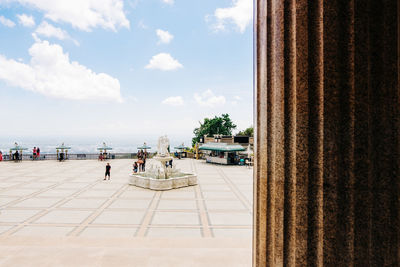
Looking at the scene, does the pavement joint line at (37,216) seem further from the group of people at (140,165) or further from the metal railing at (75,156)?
the metal railing at (75,156)

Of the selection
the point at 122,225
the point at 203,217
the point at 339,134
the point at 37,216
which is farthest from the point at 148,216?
the point at 339,134

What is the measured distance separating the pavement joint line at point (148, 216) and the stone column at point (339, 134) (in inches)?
251

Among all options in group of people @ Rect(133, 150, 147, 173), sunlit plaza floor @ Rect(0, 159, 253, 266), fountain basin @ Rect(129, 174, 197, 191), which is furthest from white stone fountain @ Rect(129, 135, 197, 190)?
group of people @ Rect(133, 150, 147, 173)

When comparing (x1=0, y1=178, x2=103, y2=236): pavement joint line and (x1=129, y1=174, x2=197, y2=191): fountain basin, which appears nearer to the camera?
(x1=0, y1=178, x2=103, y2=236): pavement joint line

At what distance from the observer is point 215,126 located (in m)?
64.8

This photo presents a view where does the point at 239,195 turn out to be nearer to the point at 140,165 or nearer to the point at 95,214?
the point at 95,214

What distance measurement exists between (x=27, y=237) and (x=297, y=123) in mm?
8263

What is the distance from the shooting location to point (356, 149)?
1961 millimetres

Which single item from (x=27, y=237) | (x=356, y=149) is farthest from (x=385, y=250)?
(x=27, y=237)

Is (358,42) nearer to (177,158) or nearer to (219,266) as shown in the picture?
(219,266)

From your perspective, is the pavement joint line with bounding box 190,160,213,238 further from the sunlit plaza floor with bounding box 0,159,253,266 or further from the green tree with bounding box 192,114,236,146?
the green tree with bounding box 192,114,236,146

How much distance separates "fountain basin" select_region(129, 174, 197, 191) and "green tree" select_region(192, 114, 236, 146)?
154 ft

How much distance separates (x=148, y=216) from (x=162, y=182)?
4728 millimetres

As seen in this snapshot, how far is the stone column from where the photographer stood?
1943 mm
